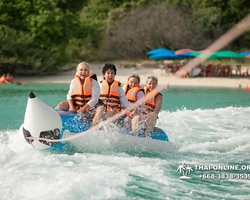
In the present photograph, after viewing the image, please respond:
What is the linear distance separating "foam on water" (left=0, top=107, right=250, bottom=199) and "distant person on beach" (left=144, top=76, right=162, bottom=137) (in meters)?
0.39

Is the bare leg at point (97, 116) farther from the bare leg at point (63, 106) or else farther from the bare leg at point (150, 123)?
the bare leg at point (150, 123)

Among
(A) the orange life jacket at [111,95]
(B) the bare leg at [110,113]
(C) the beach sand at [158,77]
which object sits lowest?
(B) the bare leg at [110,113]

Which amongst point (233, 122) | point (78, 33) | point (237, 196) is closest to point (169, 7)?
point (78, 33)

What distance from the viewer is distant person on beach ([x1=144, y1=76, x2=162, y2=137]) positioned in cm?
494

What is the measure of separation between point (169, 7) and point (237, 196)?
2097cm

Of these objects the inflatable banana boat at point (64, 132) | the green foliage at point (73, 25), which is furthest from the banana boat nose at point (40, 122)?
the green foliage at point (73, 25)

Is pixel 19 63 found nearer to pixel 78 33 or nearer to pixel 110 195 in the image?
pixel 78 33

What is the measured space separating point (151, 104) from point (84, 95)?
913 millimetres

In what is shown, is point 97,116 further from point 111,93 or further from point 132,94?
point 132,94

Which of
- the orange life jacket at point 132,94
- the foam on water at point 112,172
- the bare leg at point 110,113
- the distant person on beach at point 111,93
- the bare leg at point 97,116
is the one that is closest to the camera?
the foam on water at point 112,172

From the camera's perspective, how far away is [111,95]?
4.83 m

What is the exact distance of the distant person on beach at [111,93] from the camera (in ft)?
15.7

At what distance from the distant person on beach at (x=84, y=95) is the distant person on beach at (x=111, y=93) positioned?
14 centimetres

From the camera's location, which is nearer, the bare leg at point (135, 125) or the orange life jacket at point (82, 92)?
the orange life jacket at point (82, 92)
